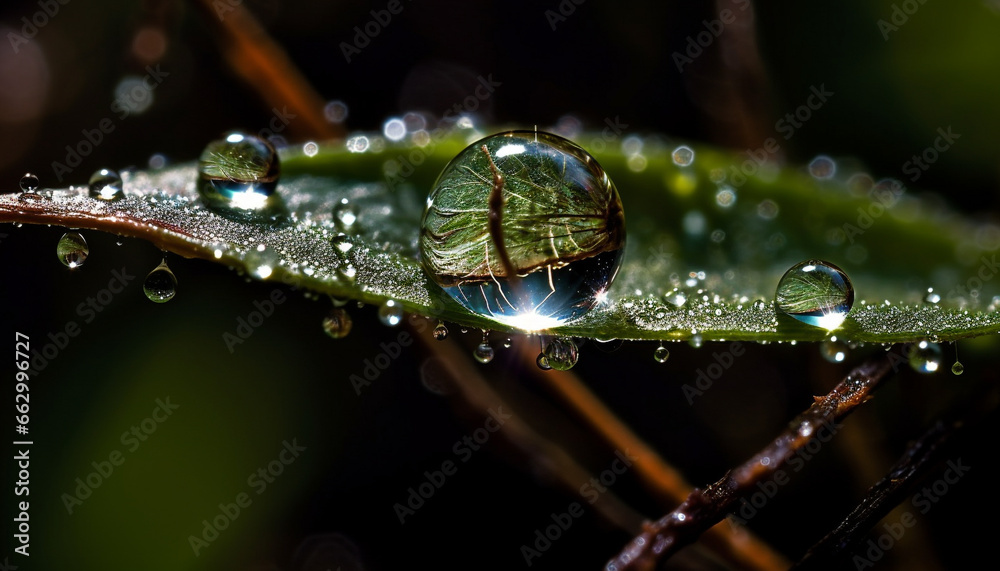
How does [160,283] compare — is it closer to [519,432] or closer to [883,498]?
[519,432]

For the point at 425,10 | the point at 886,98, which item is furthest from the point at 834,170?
the point at 425,10
